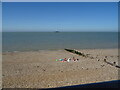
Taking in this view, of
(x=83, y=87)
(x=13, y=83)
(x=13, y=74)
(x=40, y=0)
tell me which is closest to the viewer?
(x=40, y=0)

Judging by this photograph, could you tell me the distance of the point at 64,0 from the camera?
59.6 inches

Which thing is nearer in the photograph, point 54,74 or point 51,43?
point 54,74

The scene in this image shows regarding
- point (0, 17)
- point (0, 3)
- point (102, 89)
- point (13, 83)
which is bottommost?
point (13, 83)

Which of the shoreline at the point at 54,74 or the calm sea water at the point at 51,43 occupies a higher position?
the calm sea water at the point at 51,43

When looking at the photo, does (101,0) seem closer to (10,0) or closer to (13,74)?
(10,0)

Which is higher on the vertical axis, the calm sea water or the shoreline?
the calm sea water

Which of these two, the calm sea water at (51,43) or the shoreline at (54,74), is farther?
the calm sea water at (51,43)

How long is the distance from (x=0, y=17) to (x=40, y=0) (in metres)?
0.61

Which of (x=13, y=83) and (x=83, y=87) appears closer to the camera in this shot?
(x=83, y=87)

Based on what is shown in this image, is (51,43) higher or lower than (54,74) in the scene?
higher

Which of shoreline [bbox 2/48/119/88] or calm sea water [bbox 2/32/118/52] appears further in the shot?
calm sea water [bbox 2/32/118/52]

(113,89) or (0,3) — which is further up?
(0,3)

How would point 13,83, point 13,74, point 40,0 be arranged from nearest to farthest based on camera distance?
point 40,0, point 13,83, point 13,74

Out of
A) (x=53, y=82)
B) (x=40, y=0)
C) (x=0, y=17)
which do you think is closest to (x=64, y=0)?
(x=40, y=0)
